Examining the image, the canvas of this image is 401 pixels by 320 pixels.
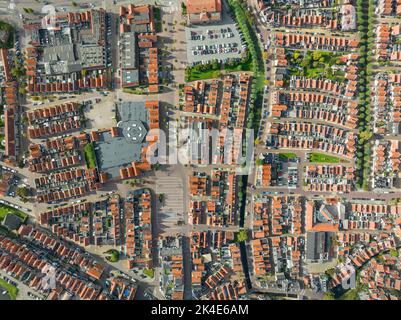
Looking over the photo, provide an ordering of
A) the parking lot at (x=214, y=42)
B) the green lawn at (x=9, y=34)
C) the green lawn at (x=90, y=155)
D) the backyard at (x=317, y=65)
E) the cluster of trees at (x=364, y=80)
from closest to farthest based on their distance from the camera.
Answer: the green lawn at (x=9, y=34) < the green lawn at (x=90, y=155) < the parking lot at (x=214, y=42) < the backyard at (x=317, y=65) < the cluster of trees at (x=364, y=80)

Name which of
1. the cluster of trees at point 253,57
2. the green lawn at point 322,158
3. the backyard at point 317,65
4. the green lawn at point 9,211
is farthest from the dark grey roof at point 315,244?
the green lawn at point 9,211

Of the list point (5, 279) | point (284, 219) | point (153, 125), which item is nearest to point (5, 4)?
point (153, 125)

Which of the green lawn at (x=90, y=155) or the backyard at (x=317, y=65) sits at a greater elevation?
the backyard at (x=317, y=65)

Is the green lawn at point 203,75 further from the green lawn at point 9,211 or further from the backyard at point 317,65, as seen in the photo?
the green lawn at point 9,211

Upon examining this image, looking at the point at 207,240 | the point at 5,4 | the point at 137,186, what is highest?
the point at 5,4

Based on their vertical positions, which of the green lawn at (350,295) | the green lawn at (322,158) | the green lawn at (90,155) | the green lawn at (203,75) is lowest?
the green lawn at (350,295)

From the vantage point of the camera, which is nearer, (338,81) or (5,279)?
(5,279)
